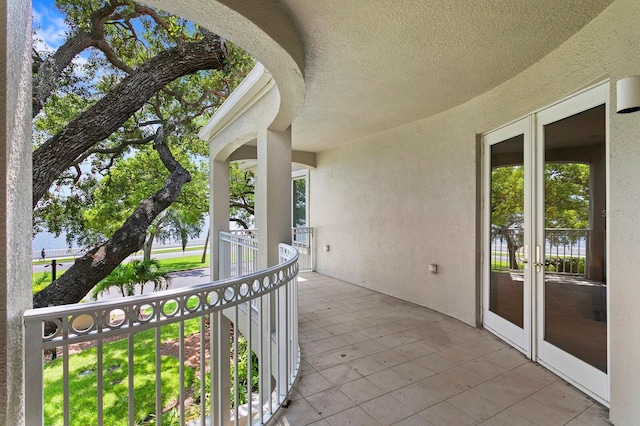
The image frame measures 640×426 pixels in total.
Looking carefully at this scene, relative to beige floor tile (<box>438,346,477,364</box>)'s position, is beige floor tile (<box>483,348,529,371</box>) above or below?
above

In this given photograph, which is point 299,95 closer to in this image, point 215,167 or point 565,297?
point 565,297

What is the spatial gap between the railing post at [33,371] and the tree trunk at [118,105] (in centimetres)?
422

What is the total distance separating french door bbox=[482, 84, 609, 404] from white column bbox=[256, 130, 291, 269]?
259 centimetres

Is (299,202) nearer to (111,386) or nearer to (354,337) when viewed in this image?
(354,337)

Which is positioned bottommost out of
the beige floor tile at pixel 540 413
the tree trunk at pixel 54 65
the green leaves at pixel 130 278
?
the green leaves at pixel 130 278

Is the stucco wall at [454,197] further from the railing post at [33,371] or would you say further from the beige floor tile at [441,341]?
the railing post at [33,371]

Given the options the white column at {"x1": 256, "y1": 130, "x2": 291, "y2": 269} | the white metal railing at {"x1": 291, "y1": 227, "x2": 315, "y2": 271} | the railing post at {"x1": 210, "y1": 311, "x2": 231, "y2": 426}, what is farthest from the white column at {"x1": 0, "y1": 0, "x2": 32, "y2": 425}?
the white metal railing at {"x1": 291, "y1": 227, "x2": 315, "y2": 271}

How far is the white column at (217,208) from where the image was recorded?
610cm

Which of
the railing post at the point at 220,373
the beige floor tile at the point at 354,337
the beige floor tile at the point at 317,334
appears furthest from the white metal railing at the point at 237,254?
the beige floor tile at the point at 354,337

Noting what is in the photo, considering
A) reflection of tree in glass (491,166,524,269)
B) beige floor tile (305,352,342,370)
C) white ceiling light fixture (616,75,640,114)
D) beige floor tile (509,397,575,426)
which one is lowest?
beige floor tile (305,352,342,370)

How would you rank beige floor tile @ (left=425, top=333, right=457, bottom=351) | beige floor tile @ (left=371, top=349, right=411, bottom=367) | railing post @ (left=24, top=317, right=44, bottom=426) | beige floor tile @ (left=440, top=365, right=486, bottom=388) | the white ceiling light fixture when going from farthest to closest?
beige floor tile @ (left=425, top=333, right=457, bottom=351) → beige floor tile @ (left=371, top=349, right=411, bottom=367) → beige floor tile @ (left=440, top=365, right=486, bottom=388) → the white ceiling light fixture → railing post @ (left=24, top=317, right=44, bottom=426)

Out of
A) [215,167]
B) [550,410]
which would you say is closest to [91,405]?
[215,167]

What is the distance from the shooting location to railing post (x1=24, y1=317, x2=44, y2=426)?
3.74 ft

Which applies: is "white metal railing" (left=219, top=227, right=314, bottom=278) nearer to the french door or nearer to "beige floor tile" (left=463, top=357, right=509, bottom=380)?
"beige floor tile" (left=463, top=357, right=509, bottom=380)
